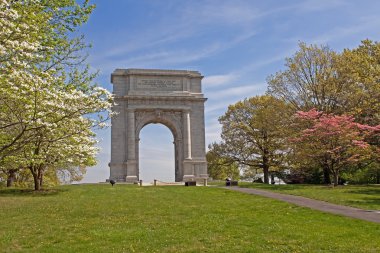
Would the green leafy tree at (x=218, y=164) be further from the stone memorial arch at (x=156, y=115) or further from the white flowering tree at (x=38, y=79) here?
the white flowering tree at (x=38, y=79)

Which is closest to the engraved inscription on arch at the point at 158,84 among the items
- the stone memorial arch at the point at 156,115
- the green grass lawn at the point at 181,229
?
the stone memorial arch at the point at 156,115

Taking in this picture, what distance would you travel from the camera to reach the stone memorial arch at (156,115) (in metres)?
47.0

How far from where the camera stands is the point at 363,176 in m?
46.6

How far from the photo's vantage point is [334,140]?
32.9 metres

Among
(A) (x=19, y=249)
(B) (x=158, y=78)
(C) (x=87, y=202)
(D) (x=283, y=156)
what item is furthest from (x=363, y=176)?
(A) (x=19, y=249)

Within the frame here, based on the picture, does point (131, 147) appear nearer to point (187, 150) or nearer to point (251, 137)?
point (187, 150)

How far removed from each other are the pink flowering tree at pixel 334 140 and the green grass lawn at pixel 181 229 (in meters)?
15.1

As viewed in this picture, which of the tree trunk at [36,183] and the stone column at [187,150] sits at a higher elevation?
the stone column at [187,150]

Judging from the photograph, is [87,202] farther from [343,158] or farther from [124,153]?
[124,153]

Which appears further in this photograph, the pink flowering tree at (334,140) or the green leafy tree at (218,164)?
the green leafy tree at (218,164)

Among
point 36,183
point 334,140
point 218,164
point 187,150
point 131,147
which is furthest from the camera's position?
point 218,164

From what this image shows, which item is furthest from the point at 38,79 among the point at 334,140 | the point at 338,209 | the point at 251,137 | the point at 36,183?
the point at 251,137

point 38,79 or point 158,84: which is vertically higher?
point 158,84

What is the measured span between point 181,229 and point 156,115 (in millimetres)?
35078
